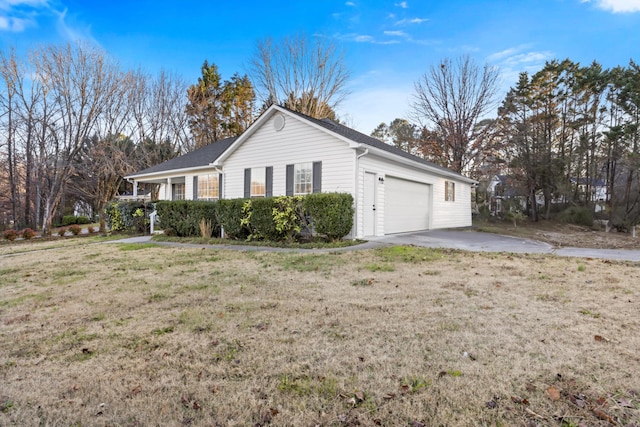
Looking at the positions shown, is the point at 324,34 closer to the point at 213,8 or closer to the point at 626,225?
the point at 213,8

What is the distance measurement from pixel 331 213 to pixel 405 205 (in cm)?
490

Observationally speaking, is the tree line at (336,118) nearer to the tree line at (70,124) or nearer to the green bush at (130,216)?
the tree line at (70,124)

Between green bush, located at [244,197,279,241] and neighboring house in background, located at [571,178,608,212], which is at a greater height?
neighboring house in background, located at [571,178,608,212]

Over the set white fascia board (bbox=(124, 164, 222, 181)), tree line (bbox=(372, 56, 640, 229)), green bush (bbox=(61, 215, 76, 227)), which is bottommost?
green bush (bbox=(61, 215, 76, 227))

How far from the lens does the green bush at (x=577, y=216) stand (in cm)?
2133

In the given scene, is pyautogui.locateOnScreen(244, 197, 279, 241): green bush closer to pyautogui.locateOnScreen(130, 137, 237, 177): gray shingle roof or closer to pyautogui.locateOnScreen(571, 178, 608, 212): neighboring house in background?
pyautogui.locateOnScreen(130, 137, 237, 177): gray shingle roof

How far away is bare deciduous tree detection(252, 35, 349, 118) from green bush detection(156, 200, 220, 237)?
14.8 metres

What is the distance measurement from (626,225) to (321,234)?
18964 millimetres

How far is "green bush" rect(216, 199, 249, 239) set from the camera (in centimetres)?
1125

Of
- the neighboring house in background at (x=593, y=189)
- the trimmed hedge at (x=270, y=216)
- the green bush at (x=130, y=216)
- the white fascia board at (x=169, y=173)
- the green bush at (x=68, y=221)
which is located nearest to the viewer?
the trimmed hedge at (x=270, y=216)

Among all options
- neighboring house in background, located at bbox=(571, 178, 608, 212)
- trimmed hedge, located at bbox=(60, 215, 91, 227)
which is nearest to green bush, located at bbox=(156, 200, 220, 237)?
trimmed hedge, located at bbox=(60, 215, 91, 227)

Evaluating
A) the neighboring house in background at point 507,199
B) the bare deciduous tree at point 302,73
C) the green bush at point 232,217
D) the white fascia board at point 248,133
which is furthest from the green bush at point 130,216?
the neighboring house in background at point 507,199

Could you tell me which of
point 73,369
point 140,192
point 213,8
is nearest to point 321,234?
point 73,369

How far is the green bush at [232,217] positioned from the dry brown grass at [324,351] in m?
5.63
